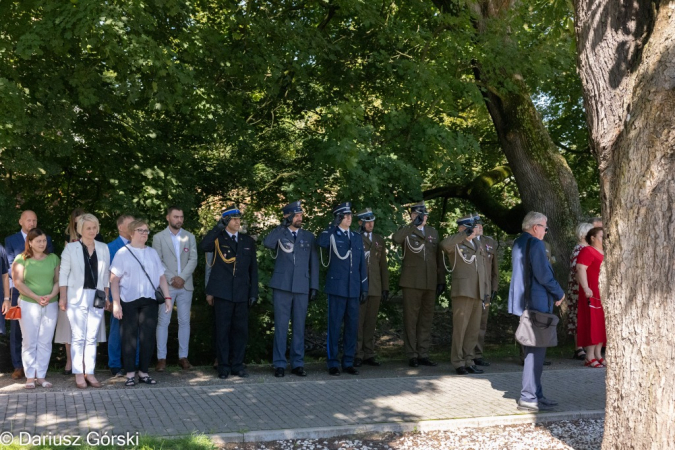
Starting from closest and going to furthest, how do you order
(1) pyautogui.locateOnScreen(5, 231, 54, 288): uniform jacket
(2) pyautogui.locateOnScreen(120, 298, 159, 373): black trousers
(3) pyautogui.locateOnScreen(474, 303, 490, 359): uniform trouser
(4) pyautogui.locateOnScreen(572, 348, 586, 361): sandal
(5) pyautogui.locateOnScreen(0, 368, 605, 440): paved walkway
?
(5) pyautogui.locateOnScreen(0, 368, 605, 440): paved walkway → (2) pyautogui.locateOnScreen(120, 298, 159, 373): black trousers → (1) pyautogui.locateOnScreen(5, 231, 54, 288): uniform jacket → (3) pyautogui.locateOnScreen(474, 303, 490, 359): uniform trouser → (4) pyautogui.locateOnScreen(572, 348, 586, 361): sandal

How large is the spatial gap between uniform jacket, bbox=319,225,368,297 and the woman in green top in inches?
134

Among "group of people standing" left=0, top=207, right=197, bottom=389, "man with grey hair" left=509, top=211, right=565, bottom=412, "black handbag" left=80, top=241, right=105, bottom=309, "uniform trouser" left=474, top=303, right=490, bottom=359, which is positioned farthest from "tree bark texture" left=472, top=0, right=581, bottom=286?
"black handbag" left=80, top=241, right=105, bottom=309

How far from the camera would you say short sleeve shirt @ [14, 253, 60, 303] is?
327 inches

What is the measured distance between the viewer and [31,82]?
33.0 ft

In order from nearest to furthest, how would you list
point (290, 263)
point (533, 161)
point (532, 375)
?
point (532, 375), point (290, 263), point (533, 161)

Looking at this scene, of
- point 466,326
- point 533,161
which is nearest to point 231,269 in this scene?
point 466,326

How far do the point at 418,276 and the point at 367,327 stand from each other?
1.04m

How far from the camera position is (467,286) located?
10031 mm

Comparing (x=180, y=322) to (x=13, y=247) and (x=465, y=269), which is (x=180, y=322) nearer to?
(x=13, y=247)

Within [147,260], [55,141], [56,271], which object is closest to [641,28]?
[147,260]

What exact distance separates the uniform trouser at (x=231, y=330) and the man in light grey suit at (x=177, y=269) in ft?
2.15

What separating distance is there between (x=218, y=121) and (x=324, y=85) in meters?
2.16

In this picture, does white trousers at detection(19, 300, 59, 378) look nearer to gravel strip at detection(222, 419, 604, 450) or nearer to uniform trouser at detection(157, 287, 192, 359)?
uniform trouser at detection(157, 287, 192, 359)

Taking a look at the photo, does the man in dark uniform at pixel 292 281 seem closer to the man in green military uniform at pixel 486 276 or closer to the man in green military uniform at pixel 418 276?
the man in green military uniform at pixel 418 276
